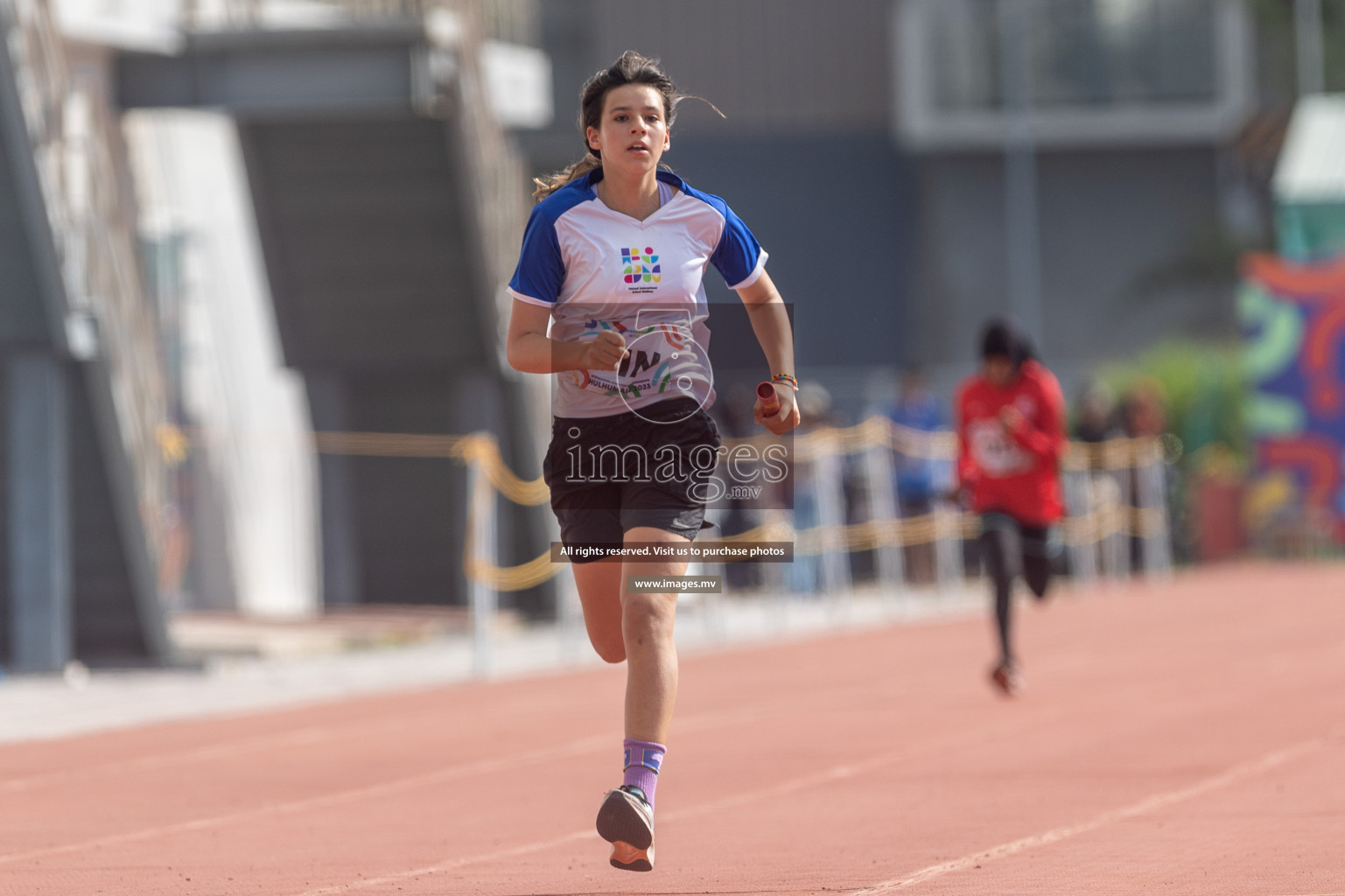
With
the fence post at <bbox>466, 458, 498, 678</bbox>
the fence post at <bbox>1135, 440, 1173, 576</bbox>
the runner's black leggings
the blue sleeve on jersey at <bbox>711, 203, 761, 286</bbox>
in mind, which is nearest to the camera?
the blue sleeve on jersey at <bbox>711, 203, 761, 286</bbox>

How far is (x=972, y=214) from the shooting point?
128 feet

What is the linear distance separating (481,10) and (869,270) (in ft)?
77.6

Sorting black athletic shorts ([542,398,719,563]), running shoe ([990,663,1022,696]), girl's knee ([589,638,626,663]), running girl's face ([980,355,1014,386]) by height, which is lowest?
running shoe ([990,663,1022,696])

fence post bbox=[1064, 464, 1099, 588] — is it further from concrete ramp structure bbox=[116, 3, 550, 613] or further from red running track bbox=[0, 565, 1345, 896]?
red running track bbox=[0, 565, 1345, 896]

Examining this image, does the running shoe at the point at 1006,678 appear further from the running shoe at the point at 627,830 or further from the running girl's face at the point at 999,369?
the running shoe at the point at 627,830

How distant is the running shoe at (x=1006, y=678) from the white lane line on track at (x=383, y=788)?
1.19 metres

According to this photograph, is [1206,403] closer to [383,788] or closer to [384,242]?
[384,242]

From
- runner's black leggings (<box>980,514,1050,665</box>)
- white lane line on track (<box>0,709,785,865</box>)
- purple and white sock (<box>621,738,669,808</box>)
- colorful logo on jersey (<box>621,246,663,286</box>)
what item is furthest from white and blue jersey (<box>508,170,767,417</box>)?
runner's black leggings (<box>980,514,1050,665</box>)

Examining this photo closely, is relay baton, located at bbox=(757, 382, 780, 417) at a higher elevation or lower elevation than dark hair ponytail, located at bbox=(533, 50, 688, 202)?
lower

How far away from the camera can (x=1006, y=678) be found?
36.7ft

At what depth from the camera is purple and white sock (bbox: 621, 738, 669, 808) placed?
5.43m

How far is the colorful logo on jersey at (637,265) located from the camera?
564cm

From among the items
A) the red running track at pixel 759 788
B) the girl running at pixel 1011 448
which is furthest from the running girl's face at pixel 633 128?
the girl running at pixel 1011 448

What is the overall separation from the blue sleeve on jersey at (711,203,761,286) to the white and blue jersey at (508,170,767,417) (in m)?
0.05
